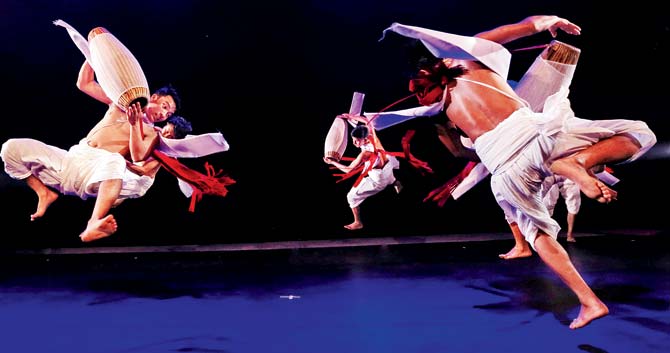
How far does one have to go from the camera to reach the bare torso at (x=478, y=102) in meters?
2.15

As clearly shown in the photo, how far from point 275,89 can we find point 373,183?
104 centimetres

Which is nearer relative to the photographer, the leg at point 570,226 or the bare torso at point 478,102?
the bare torso at point 478,102

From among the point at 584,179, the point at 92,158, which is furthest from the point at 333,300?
the point at 92,158

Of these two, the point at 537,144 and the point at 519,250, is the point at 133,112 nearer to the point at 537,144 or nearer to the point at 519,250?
the point at 537,144

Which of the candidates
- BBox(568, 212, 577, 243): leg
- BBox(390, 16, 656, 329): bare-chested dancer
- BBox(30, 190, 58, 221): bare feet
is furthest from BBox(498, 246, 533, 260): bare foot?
BBox(30, 190, 58, 221): bare feet

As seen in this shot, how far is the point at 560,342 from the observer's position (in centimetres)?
179

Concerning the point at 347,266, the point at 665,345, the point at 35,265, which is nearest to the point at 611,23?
the point at 347,266

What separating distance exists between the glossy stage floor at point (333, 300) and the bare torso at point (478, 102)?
77 centimetres

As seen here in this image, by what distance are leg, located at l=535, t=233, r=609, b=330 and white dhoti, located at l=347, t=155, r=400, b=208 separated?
2.17m

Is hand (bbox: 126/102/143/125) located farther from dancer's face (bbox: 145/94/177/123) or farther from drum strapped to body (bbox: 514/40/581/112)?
drum strapped to body (bbox: 514/40/581/112)

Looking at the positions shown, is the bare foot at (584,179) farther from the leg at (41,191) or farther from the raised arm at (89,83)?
the leg at (41,191)

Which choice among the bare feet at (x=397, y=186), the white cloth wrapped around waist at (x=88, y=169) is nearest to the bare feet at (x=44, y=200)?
the white cloth wrapped around waist at (x=88, y=169)

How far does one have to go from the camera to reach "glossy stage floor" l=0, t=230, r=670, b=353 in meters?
1.90

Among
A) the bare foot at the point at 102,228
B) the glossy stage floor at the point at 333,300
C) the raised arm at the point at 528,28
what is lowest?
the glossy stage floor at the point at 333,300
